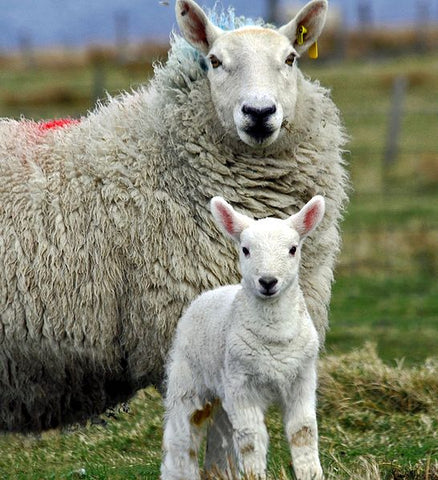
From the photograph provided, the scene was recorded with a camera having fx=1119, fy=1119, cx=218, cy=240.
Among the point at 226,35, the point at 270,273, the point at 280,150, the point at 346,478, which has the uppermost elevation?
the point at 226,35

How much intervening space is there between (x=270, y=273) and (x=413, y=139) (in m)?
16.2

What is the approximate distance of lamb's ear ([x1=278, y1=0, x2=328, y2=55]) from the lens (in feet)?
17.4

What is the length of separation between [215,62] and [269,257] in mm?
1632

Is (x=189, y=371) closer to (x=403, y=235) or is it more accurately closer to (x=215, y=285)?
(x=215, y=285)

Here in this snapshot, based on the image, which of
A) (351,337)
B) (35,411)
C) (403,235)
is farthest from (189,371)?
(403,235)

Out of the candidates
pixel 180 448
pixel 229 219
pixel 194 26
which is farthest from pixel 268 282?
pixel 194 26

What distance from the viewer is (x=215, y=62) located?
516cm

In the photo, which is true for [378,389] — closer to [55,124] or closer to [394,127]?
[55,124]

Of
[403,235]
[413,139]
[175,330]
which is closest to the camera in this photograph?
[175,330]

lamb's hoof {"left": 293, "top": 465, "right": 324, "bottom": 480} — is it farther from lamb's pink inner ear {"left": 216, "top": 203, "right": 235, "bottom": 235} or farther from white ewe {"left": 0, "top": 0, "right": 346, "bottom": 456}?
white ewe {"left": 0, "top": 0, "right": 346, "bottom": 456}

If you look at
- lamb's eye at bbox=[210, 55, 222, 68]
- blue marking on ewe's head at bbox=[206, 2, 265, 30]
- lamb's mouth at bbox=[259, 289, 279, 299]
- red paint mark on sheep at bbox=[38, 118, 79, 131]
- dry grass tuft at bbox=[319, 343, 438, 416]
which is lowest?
dry grass tuft at bbox=[319, 343, 438, 416]

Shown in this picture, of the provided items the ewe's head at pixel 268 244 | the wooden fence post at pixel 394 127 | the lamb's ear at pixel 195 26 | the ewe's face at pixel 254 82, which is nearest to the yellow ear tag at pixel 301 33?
the ewe's face at pixel 254 82

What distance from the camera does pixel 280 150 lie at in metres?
5.16

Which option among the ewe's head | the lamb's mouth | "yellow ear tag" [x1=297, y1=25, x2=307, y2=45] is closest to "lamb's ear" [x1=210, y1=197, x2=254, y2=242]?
the ewe's head
